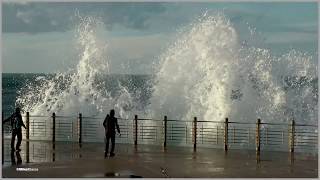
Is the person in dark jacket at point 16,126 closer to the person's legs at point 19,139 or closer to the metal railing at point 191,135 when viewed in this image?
the person's legs at point 19,139

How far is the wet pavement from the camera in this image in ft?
35.8

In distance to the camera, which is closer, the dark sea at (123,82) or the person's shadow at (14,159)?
the person's shadow at (14,159)

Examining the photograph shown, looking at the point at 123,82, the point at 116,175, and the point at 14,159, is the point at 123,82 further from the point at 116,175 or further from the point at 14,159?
the point at 116,175

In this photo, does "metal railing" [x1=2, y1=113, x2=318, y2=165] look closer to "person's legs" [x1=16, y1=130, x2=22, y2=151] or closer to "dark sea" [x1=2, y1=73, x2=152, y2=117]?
"dark sea" [x1=2, y1=73, x2=152, y2=117]

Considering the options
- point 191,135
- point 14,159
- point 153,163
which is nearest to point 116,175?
point 153,163

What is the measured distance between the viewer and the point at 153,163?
12023mm

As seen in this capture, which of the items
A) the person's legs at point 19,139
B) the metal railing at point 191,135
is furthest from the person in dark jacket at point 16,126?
the metal railing at point 191,135

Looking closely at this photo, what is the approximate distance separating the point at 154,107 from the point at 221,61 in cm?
402

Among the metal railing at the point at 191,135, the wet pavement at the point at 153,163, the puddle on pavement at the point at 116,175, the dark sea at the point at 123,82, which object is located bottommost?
the puddle on pavement at the point at 116,175

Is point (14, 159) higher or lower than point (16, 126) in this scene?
lower

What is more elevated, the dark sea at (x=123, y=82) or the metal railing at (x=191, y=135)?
the dark sea at (x=123, y=82)

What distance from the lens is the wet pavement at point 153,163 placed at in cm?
1091

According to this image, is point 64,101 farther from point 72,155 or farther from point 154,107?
point 72,155

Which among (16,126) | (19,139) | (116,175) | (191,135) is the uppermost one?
(16,126)
